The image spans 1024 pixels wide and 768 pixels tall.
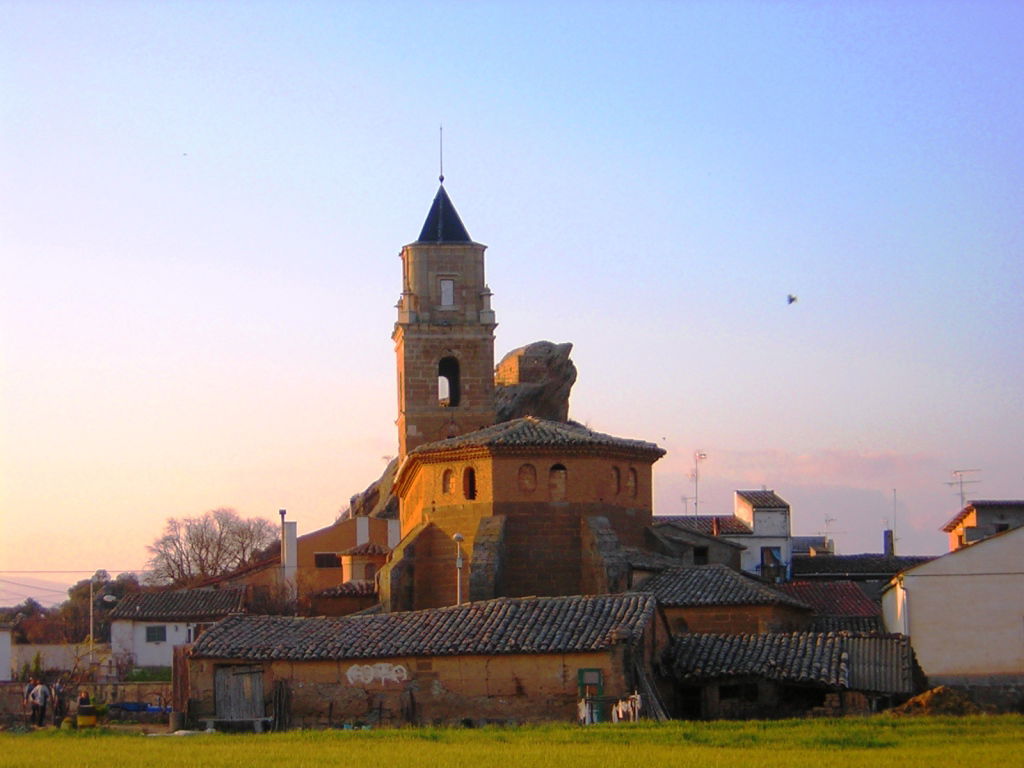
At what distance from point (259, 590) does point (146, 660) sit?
25.8 feet

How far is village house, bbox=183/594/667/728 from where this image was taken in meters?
30.7

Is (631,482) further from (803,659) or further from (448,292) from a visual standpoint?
(448,292)

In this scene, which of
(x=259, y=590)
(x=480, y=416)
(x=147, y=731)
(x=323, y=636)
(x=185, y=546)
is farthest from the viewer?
(x=185, y=546)

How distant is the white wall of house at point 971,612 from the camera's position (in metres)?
35.5

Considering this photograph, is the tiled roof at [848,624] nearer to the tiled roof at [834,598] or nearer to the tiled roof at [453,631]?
the tiled roof at [834,598]

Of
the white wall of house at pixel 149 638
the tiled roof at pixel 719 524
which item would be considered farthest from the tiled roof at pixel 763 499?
the white wall of house at pixel 149 638

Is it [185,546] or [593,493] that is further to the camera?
[185,546]

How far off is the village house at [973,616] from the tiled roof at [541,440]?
7369 mm

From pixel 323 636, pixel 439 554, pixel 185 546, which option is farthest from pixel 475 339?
pixel 185 546

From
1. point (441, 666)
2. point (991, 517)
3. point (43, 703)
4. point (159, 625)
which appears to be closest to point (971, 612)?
point (441, 666)

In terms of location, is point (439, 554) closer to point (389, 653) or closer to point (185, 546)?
point (389, 653)

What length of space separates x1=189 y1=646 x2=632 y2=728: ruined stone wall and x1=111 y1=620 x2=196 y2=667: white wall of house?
28653 mm

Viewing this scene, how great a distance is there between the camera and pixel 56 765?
22750mm

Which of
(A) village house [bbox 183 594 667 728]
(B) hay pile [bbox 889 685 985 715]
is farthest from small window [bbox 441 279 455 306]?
(B) hay pile [bbox 889 685 985 715]
